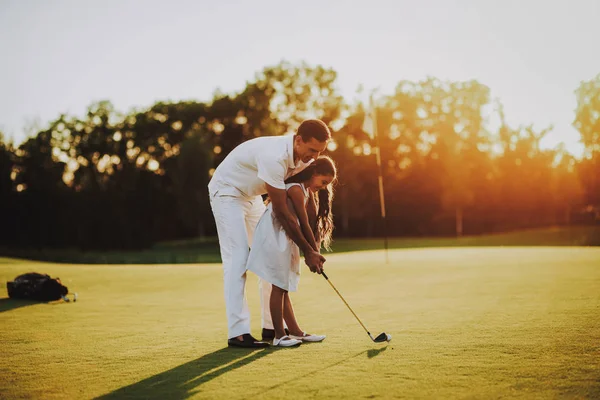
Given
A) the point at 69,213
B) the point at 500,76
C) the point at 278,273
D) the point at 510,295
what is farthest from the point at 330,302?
the point at 69,213

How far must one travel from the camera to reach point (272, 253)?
5.50m

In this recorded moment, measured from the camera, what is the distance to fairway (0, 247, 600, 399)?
378 centimetres

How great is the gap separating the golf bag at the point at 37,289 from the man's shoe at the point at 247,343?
4.37 meters

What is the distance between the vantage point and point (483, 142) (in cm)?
4991

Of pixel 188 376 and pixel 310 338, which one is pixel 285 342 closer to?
pixel 310 338

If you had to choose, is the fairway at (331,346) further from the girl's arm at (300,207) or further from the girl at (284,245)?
the girl's arm at (300,207)

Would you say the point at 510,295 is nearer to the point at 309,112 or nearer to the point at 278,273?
the point at 278,273

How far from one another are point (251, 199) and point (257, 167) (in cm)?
45

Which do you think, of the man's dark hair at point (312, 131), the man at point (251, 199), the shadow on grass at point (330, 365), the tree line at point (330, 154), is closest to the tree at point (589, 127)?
the tree line at point (330, 154)

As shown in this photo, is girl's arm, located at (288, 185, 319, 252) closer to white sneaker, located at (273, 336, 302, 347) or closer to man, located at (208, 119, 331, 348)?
man, located at (208, 119, 331, 348)

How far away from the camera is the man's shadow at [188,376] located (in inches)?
→ 146

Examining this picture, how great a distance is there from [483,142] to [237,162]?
47007mm

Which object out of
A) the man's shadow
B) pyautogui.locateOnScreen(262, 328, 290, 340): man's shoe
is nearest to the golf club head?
the man's shadow

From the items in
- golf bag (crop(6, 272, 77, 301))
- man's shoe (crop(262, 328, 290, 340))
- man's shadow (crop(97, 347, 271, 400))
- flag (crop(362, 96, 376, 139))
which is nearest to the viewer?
man's shadow (crop(97, 347, 271, 400))
